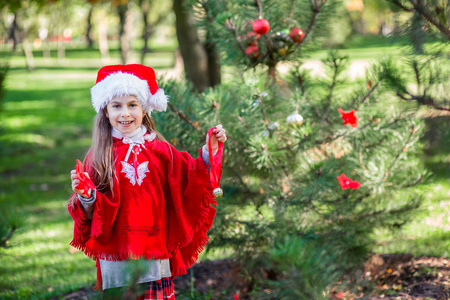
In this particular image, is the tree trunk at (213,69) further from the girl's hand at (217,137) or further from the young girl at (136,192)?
the girl's hand at (217,137)

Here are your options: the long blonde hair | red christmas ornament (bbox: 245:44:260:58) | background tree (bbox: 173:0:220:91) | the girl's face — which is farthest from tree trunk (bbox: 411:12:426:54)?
background tree (bbox: 173:0:220:91)

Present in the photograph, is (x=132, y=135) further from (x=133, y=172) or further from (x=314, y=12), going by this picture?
(x=314, y=12)

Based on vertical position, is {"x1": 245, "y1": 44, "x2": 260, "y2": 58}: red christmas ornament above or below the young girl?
above

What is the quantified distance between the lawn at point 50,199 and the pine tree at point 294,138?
27cm

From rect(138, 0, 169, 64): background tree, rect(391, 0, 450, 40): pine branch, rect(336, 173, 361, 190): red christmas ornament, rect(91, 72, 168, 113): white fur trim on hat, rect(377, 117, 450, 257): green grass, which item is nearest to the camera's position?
rect(391, 0, 450, 40): pine branch

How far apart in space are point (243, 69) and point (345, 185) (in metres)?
1.02

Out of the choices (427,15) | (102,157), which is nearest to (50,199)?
(102,157)

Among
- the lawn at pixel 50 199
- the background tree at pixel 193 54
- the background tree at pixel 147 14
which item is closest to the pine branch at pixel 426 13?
the lawn at pixel 50 199

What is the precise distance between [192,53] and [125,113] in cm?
276

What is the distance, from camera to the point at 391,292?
115 inches

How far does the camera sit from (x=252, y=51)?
288cm

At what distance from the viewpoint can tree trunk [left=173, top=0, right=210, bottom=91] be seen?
4.78 m

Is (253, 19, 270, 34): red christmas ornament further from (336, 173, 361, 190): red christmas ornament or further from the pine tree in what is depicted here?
(336, 173, 361, 190): red christmas ornament

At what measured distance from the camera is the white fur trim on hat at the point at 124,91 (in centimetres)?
217
